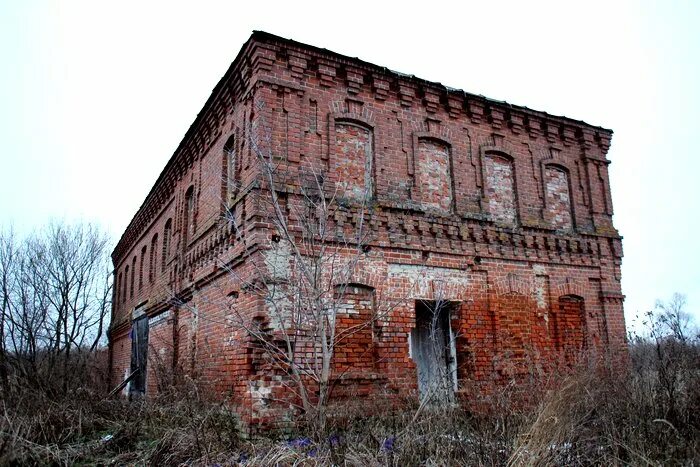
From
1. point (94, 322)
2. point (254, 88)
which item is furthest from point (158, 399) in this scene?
point (94, 322)

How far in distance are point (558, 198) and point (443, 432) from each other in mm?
7756

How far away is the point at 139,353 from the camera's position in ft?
55.7

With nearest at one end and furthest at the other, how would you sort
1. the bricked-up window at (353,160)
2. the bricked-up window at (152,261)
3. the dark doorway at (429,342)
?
the bricked-up window at (353,160), the dark doorway at (429,342), the bricked-up window at (152,261)

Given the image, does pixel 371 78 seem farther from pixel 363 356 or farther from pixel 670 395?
pixel 670 395

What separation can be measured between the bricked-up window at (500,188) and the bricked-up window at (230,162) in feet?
16.6

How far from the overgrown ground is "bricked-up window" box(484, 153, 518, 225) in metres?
3.94

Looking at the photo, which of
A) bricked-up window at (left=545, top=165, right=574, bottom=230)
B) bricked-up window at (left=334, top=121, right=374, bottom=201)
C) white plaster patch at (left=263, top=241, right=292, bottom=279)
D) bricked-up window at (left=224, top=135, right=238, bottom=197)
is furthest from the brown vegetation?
bricked-up window at (left=545, top=165, right=574, bottom=230)

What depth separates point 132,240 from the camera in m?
20.9

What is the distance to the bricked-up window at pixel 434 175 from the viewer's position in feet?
33.7

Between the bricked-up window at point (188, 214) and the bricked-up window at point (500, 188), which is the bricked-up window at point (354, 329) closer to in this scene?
the bricked-up window at point (500, 188)

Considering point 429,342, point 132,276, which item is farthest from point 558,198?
point 132,276

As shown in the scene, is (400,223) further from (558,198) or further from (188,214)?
(188,214)

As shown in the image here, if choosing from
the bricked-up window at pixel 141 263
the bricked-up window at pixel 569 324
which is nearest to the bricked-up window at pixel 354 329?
the bricked-up window at pixel 569 324

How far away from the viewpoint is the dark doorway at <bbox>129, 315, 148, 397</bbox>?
15750 millimetres
